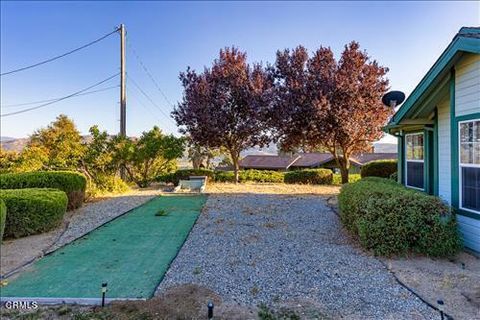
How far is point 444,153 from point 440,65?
6.03 ft

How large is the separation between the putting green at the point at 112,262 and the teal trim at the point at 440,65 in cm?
562

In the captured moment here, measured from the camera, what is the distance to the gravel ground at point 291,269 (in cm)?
335

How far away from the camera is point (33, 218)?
640cm

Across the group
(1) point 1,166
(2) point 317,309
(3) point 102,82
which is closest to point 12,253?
(2) point 317,309

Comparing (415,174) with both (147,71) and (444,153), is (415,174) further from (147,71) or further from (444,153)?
(147,71)

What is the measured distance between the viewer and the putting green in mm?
3799

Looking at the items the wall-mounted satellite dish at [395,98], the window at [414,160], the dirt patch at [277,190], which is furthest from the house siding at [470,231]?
the dirt patch at [277,190]

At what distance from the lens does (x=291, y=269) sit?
4.40 m

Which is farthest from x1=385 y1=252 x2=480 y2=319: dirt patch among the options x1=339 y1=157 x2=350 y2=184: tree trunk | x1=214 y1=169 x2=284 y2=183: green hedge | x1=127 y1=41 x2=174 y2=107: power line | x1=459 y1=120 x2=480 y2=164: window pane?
x1=127 y1=41 x2=174 y2=107: power line

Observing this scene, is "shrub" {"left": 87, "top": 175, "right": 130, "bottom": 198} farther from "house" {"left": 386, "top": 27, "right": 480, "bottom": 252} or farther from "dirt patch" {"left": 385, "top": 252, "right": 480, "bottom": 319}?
"dirt patch" {"left": 385, "top": 252, "right": 480, "bottom": 319}

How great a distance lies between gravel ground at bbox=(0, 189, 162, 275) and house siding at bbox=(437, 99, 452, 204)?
7613 millimetres

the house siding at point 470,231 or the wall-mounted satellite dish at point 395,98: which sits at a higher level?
the wall-mounted satellite dish at point 395,98

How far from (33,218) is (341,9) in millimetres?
9962

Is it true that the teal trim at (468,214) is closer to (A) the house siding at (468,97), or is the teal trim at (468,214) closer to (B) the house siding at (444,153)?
(A) the house siding at (468,97)
